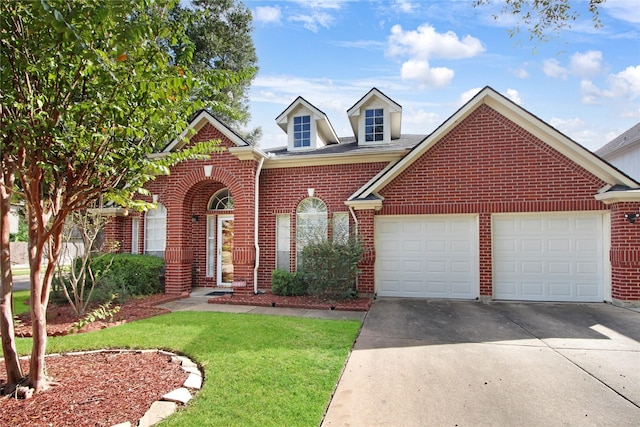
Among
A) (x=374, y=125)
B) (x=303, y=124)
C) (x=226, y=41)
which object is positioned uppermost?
(x=226, y=41)

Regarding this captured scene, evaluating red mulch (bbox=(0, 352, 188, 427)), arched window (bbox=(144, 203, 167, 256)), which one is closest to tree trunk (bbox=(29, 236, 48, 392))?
red mulch (bbox=(0, 352, 188, 427))

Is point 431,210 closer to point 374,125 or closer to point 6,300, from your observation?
point 374,125

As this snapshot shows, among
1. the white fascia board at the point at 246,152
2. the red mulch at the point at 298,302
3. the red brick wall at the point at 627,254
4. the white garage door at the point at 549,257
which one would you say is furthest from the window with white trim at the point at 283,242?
the red brick wall at the point at 627,254

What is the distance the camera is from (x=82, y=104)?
134 inches

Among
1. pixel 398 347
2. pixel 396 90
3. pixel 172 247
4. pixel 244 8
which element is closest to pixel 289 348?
pixel 398 347

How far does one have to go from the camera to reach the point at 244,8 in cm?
2106

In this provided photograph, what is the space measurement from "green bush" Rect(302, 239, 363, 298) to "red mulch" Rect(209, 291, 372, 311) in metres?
0.27

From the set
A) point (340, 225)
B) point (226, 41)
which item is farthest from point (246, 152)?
point (226, 41)

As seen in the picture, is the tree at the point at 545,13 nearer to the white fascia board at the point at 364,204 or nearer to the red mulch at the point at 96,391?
the white fascia board at the point at 364,204

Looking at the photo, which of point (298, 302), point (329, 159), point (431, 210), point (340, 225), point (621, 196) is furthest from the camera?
point (329, 159)

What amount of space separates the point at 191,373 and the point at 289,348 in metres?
1.52

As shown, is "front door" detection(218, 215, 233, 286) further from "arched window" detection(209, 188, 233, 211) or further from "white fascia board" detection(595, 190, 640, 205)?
"white fascia board" detection(595, 190, 640, 205)

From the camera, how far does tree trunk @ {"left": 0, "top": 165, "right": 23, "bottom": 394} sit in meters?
3.74

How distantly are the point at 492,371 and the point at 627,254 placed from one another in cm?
666
